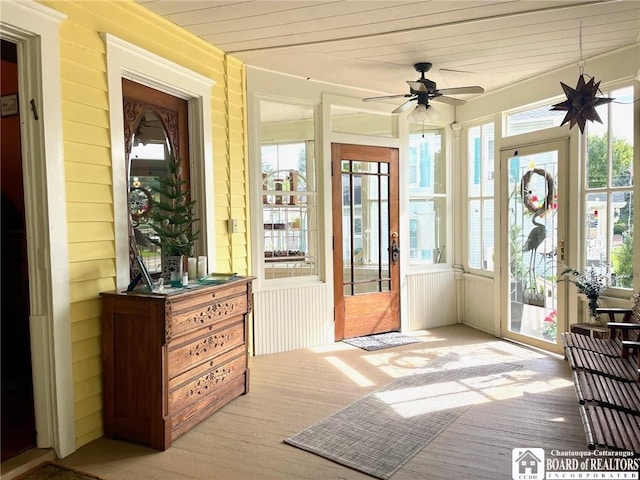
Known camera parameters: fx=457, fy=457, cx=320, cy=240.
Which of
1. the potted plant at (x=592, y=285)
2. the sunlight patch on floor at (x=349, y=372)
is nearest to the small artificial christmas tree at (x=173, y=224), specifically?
the sunlight patch on floor at (x=349, y=372)

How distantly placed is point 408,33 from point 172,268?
248 cm

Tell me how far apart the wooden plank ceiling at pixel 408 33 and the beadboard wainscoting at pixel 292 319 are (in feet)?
7.34

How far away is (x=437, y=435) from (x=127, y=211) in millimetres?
2488

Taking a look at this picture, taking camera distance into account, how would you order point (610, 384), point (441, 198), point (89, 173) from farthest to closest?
point (441, 198), point (89, 173), point (610, 384)

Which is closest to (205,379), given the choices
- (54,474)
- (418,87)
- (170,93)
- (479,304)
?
(54,474)

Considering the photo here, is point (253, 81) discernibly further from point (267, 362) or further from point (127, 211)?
point (267, 362)

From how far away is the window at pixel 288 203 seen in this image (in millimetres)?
4703

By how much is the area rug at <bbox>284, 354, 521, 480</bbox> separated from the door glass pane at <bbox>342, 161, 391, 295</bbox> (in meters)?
1.41

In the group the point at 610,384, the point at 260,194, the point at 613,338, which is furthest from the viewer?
the point at 260,194

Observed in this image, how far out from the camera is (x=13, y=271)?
3.54 m

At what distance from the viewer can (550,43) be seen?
149 inches

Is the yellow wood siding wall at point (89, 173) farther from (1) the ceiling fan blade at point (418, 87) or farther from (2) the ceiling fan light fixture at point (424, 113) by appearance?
(2) the ceiling fan light fixture at point (424, 113)

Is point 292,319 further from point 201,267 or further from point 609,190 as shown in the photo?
point 609,190

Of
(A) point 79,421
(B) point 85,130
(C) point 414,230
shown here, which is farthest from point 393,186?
(A) point 79,421
